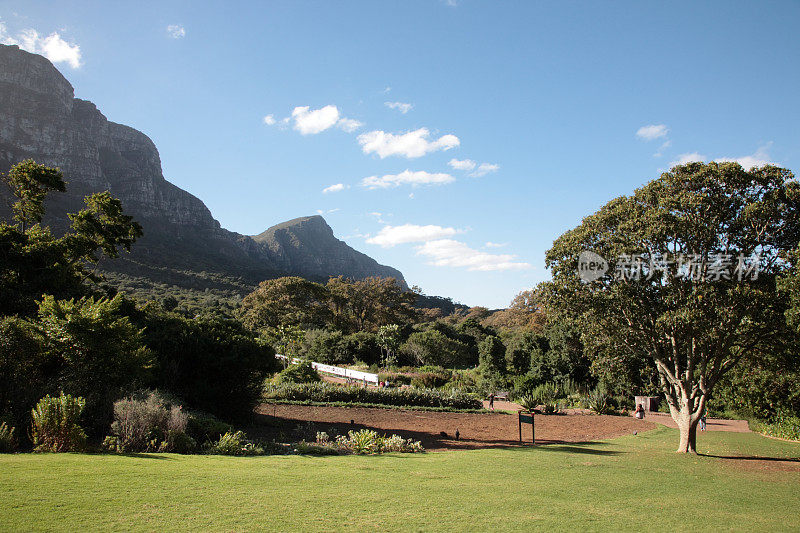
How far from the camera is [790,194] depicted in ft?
35.2

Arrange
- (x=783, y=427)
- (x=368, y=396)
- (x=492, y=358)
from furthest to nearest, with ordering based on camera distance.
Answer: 1. (x=492, y=358)
2. (x=368, y=396)
3. (x=783, y=427)

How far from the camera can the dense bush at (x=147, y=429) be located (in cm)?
802

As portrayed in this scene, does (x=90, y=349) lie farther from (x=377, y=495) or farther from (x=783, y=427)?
(x=783, y=427)

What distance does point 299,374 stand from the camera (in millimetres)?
26688

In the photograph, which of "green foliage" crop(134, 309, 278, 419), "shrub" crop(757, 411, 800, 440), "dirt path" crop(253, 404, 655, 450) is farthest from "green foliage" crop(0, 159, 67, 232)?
"shrub" crop(757, 411, 800, 440)

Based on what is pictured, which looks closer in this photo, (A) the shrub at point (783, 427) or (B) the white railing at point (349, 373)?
(A) the shrub at point (783, 427)

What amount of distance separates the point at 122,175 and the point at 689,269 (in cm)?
12458

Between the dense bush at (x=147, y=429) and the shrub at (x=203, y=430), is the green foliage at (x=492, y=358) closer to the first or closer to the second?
the shrub at (x=203, y=430)

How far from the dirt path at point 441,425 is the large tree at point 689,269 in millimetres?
4631

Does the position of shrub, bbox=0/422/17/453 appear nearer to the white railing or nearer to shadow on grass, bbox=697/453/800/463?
shadow on grass, bbox=697/453/800/463

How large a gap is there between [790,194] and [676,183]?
2.42 m

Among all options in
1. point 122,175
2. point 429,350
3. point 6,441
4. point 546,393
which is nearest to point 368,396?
point 546,393

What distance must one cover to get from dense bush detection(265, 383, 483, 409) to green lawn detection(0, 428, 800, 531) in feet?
40.8

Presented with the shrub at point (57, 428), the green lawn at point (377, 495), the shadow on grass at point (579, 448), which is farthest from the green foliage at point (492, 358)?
the shrub at point (57, 428)
